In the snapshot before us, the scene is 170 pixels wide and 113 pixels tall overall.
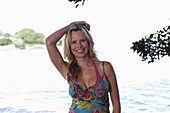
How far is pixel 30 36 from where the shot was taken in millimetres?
54625

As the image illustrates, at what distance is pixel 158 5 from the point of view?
48.7m

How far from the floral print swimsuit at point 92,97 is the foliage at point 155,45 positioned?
1.45m

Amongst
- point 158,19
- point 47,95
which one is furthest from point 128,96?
point 158,19

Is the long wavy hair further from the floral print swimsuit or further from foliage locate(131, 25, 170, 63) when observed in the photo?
foliage locate(131, 25, 170, 63)

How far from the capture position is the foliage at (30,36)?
54156mm

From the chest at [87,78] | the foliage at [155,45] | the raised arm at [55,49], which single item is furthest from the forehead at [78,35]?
the foliage at [155,45]

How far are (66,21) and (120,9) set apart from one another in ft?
39.6

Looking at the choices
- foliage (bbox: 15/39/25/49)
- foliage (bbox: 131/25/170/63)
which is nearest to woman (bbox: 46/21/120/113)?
foliage (bbox: 131/25/170/63)

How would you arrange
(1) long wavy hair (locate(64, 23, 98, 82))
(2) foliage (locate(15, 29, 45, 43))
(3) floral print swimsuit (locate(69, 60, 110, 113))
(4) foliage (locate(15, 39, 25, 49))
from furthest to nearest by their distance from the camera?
1. (2) foliage (locate(15, 29, 45, 43))
2. (4) foliage (locate(15, 39, 25, 49))
3. (1) long wavy hair (locate(64, 23, 98, 82))
4. (3) floral print swimsuit (locate(69, 60, 110, 113))

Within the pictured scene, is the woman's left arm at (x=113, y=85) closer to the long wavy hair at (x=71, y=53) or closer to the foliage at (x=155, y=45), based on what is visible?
the long wavy hair at (x=71, y=53)

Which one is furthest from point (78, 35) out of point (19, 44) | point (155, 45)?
point (19, 44)

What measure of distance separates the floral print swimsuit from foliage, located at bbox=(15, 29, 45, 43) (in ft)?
172

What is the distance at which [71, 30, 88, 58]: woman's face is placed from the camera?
2.46 meters

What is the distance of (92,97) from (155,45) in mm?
1655
